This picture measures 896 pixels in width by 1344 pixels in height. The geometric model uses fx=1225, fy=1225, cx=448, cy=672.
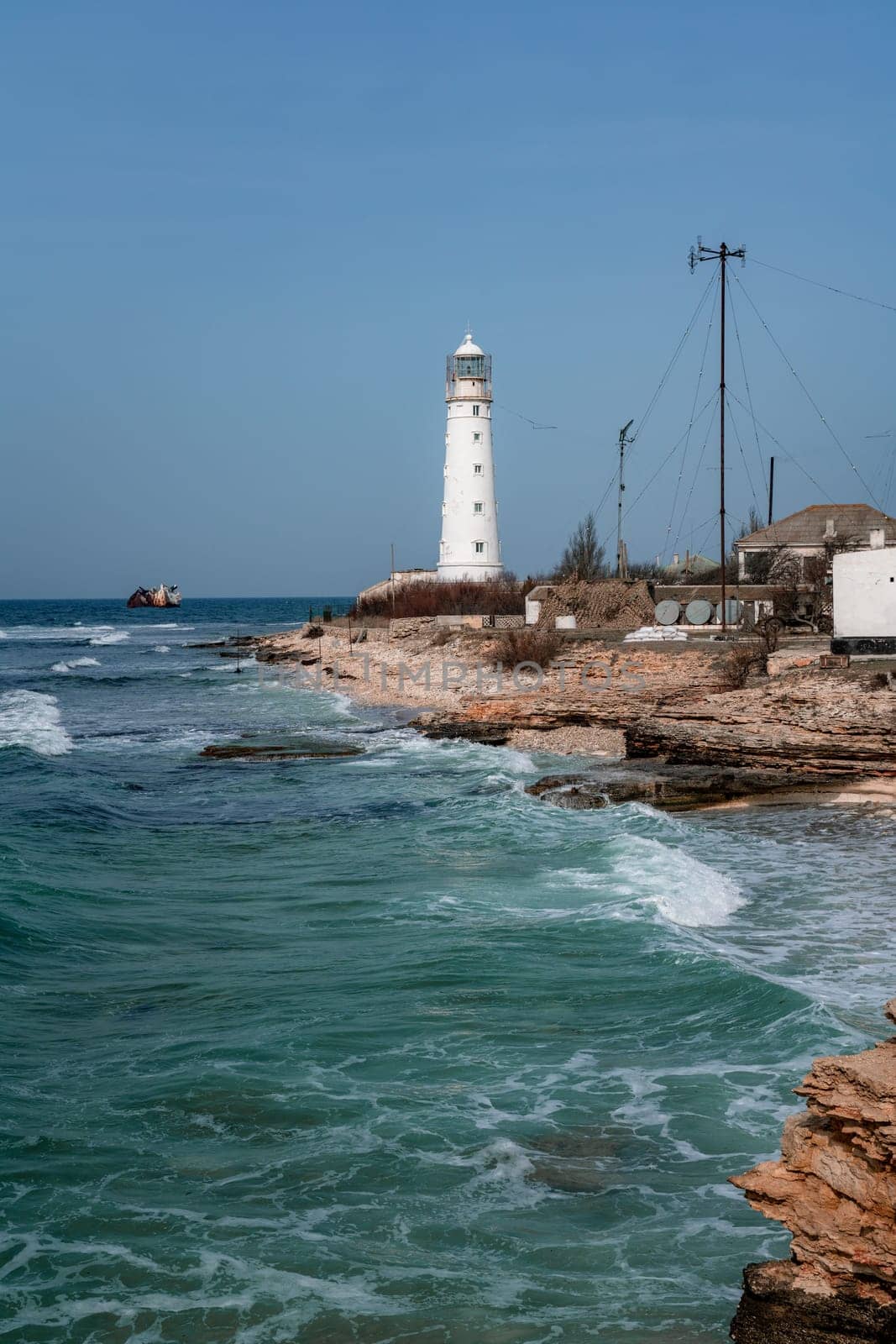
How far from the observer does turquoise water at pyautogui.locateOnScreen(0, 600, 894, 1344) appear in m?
5.24

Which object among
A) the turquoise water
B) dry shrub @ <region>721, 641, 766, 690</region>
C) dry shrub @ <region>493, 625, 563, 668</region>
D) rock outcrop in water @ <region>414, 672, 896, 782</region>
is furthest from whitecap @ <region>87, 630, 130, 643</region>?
the turquoise water

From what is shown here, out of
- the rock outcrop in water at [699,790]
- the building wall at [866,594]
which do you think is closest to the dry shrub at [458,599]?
the building wall at [866,594]

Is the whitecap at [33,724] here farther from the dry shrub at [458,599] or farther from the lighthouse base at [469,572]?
the lighthouse base at [469,572]

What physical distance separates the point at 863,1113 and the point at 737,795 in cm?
1258

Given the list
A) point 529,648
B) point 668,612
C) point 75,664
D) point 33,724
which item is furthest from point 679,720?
point 75,664

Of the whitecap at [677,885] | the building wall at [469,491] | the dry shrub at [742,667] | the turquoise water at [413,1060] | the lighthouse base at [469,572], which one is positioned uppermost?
the building wall at [469,491]

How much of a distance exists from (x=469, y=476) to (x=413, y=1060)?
163ft

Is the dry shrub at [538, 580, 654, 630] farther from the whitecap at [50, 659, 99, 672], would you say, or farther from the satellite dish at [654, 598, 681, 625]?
the whitecap at [50, 659, 99, 672]

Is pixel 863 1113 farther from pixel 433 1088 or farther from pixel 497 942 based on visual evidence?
pixel 497 942

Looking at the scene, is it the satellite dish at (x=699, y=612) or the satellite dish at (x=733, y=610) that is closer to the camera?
the satellite dish at (x=699, y=612)

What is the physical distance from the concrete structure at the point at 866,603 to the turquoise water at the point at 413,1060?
209 inches

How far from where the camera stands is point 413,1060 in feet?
24.8

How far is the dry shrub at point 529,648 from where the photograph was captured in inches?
1134

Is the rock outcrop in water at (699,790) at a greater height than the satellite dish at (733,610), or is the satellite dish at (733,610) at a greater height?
the satellite dish at (733,610)
